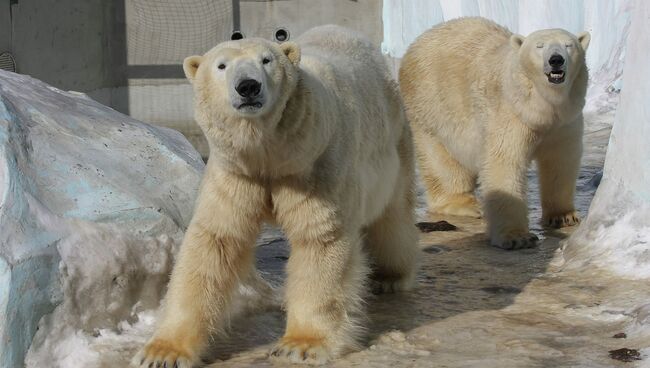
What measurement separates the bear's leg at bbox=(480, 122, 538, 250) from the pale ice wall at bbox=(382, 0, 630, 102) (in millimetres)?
6116

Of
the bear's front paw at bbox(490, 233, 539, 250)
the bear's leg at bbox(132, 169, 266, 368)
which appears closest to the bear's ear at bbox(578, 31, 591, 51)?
the bear's front paw at bbox(490, 233, 539, 250)

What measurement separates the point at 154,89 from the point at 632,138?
6.80m

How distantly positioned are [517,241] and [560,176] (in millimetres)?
767

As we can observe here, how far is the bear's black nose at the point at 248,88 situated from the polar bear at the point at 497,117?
9.38 feet

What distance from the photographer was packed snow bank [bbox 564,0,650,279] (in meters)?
4.52

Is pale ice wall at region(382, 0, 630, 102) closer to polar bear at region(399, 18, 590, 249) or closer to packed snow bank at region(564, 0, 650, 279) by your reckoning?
polar bear at region(399, 18, 590, 249)

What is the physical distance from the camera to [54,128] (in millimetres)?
3965

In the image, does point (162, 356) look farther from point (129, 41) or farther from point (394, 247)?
point (129, 41)

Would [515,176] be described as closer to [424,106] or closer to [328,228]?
[424,106]

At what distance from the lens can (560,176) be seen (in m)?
5.96

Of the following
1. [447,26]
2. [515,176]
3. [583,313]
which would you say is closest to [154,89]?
[447,26]

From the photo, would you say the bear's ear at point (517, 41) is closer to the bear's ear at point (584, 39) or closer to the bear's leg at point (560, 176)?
the bear's ear at point (584, 39)

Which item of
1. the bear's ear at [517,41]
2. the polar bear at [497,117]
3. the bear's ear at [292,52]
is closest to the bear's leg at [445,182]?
the polar bear at [497,117]

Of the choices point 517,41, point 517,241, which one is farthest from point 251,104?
point 517,41
